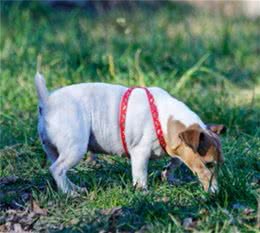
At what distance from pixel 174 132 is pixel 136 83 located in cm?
264

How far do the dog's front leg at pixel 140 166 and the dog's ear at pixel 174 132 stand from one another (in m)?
0.19

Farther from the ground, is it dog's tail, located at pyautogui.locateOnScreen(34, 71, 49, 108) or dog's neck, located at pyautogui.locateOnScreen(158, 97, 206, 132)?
dog's tail, located at pyautogui.locateOnScreen(34, 71, 49, 108)

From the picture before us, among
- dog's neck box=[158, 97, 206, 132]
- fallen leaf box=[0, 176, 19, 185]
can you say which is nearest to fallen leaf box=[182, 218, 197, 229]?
dog's neck box=[158, 97, 206, 132]

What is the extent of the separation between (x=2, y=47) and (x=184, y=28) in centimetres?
242

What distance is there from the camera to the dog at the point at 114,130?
18.9 ft

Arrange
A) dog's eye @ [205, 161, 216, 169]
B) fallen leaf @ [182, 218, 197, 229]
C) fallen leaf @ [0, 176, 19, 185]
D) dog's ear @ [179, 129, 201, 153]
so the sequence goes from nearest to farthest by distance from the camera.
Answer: fallen leaf @ [182, 218, 197, 229] < dog's ear @ [179, 129, 201, 153] < dog's eye @ [205, 161, 216, 169] < fallen leaf @ [0, 176, 19, 185]

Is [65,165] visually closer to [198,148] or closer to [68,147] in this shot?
[68,147]

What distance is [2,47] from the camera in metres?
9.63

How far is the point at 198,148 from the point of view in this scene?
570cm

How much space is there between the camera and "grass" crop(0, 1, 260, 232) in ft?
17.9

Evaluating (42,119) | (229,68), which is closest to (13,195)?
(42,119)

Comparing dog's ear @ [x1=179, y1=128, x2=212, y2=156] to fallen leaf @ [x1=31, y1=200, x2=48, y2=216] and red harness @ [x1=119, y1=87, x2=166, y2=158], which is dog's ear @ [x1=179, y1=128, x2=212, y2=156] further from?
fallen leaf @ [x1=31, y1=200, x2=48, y2=216]

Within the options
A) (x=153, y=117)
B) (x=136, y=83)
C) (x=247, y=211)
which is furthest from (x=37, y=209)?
(x=136, y=83)

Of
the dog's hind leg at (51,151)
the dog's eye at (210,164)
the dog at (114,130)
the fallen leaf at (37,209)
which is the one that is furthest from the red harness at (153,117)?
the fallen leaf at (37,209)
